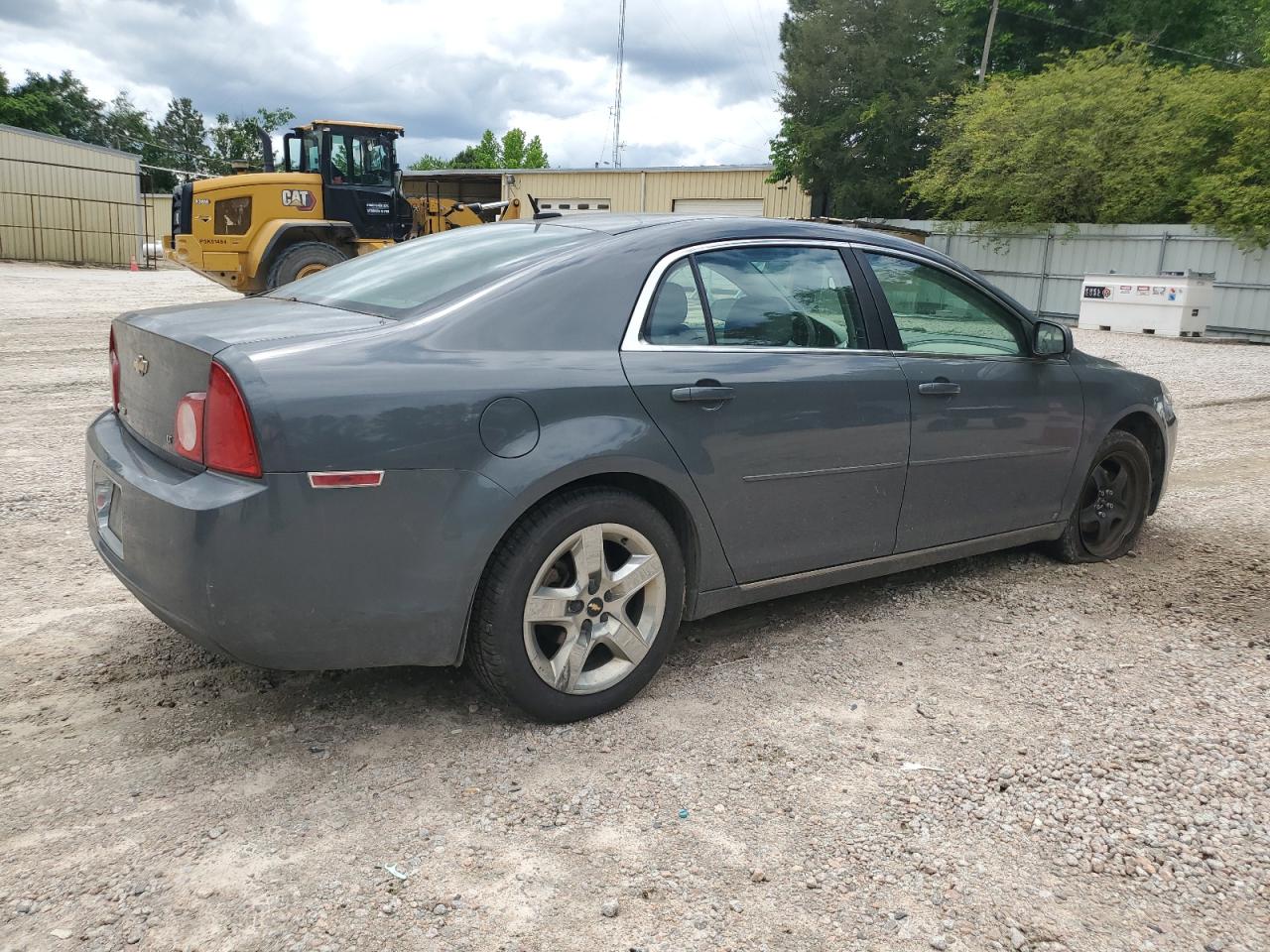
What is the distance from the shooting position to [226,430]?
2.66 m

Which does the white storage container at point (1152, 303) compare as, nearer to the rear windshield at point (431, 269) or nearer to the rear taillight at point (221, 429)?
the rear windshield at point (431, 269)

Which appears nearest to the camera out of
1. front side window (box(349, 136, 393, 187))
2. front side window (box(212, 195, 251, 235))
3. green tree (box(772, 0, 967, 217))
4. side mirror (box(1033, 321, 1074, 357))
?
side mirror (box(1033, 321, 1074, 357))

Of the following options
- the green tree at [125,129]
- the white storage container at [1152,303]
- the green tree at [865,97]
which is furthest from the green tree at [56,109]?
the white storage container at [1152,303]

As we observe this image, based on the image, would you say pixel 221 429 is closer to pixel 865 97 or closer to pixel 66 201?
pixel 66 201

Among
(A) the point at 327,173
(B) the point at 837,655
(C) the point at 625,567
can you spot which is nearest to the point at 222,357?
(C) the point at 625,567

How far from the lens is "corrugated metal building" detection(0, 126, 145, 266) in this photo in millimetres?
31422

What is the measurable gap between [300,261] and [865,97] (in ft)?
94.2

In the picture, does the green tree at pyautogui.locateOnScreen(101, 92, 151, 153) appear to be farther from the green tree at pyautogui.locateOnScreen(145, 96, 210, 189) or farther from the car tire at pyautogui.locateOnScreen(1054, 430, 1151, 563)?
the car tire at pyautogui.locateOnScreen(1054, 430, 1151, 563)

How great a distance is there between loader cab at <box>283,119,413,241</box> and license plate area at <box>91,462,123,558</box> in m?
13.4

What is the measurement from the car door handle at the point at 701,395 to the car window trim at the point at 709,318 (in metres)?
0.15

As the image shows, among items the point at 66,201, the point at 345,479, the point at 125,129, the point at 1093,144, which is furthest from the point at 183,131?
the point at 345,479

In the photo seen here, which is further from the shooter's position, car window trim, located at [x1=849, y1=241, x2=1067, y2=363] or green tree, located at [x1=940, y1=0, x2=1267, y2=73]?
green tree, located at [x1=940, y1=0, x2=1267, y2=73]

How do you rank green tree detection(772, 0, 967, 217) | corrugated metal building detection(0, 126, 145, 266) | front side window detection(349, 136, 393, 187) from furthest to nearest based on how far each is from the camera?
green tree detection(772, 0, 967, 217), corrugated metal building detection(0, 126, 145, 266), front side window detection(349, 136, 393, 187)

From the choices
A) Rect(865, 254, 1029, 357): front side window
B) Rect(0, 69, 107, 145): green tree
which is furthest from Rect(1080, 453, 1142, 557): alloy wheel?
Rect(0, 69, 107, 145): green tree
